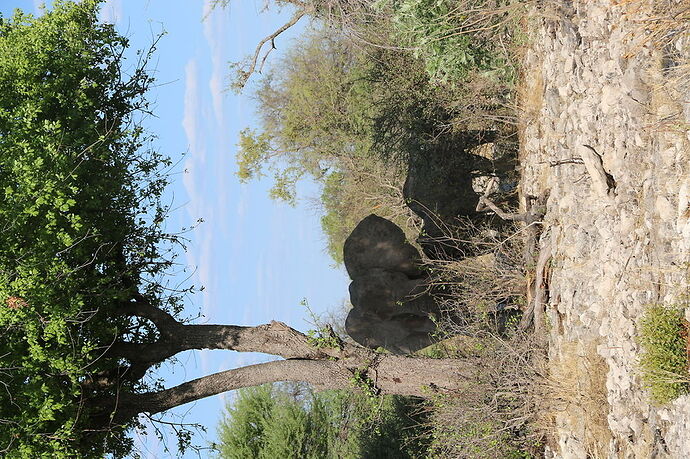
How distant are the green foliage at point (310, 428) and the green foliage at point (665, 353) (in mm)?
12087

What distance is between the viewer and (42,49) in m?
9.29

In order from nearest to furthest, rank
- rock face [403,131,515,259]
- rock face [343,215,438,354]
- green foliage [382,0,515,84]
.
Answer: green foliage [382,0,515,84] → rock face [343,215,438,354] → rock face [403,131,515,259]

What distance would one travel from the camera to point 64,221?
8469mm

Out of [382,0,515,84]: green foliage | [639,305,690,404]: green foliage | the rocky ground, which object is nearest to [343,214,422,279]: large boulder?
[382,0,515,84]: green foliage

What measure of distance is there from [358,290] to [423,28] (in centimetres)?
460

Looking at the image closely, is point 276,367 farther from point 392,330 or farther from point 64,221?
point 64,221

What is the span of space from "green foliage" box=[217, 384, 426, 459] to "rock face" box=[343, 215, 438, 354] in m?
6.18

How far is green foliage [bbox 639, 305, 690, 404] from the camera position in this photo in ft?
16.6

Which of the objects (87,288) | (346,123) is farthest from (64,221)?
(346,123)

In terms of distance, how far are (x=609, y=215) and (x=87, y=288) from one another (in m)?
6.93

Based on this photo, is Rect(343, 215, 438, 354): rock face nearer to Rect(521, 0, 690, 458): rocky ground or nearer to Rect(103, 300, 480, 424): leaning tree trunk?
Rect(103, 300, 480, 424): leaning tree trunk

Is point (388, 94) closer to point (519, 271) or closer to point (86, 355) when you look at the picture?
point (519, 271)

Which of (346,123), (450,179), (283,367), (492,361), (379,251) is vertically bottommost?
(492,361)

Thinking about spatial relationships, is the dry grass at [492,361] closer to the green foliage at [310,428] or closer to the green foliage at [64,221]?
the green foliage at [64,221]
